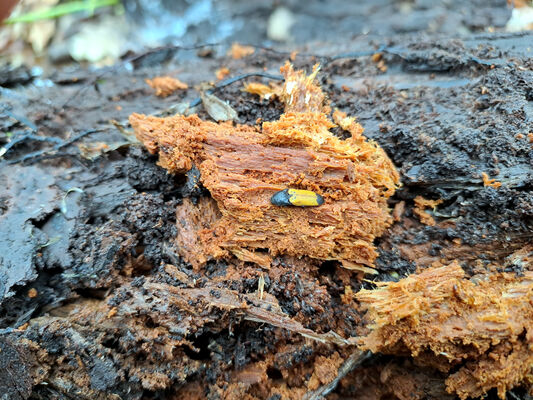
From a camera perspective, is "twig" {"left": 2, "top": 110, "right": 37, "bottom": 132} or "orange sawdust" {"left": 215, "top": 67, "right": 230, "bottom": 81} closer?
"twig" {"left": 2, "top": 110, "right": 37, "bottom": 132}

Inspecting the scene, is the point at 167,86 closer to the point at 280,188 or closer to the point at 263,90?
the point at 263,90

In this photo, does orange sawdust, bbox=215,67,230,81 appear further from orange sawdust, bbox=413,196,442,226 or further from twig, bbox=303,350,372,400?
twig, bbox=303,350,372,400

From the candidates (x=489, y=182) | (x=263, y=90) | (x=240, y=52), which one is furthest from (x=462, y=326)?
(x=240, y=52)

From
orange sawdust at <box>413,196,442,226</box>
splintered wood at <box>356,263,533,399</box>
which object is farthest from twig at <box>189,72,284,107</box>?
splintered wood at <box>356,263,533,399</box>

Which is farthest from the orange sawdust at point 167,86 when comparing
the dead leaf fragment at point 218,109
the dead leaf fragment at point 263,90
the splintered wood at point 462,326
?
the splintered wood at point 462,326

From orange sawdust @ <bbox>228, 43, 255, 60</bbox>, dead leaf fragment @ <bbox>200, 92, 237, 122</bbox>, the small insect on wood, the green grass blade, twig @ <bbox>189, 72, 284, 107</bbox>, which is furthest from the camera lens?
the green grass blade

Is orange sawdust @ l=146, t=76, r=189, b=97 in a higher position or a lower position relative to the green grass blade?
lower

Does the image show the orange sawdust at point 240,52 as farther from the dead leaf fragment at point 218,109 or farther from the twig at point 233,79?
the dead leaf fragment at point 218,109
